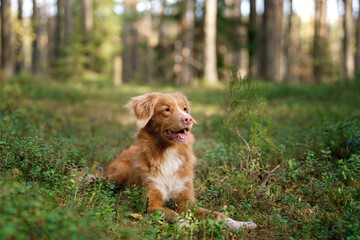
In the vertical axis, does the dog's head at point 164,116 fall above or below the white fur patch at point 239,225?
above

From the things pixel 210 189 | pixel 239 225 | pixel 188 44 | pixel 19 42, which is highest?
pixel 19 42

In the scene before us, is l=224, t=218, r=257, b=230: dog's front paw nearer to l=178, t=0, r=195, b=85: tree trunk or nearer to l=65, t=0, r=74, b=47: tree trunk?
l=178, t=0, r=195, b=85: tree trunk

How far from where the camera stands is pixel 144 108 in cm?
433

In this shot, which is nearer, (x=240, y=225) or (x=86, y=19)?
(x=240, y=225)

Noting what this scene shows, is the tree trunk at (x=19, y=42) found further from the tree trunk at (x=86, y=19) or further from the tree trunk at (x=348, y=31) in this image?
the tree trunk at (x=348, y=31)

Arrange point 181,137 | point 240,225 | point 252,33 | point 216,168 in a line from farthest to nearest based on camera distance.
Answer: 1. point 252,33
2. point 216,168
3. point 181,137
4. point 240,225

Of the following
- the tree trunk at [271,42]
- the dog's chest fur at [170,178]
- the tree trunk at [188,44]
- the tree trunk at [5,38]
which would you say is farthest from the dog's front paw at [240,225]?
the tree trunk at [188,44]

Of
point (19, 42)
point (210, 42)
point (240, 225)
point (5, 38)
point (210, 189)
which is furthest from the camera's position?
point (19, 42)

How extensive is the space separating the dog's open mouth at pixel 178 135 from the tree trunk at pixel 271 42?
582 inches

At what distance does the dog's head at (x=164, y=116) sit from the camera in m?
4.12

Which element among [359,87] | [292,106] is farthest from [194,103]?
[359,87]

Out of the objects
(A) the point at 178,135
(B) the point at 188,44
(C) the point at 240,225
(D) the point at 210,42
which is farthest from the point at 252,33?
(C) the point at 240,225

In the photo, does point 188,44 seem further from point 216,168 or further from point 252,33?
point 216,168

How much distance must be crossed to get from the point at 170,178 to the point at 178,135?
564 millimetres
